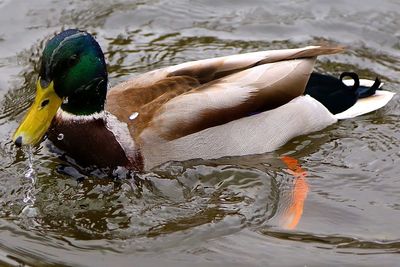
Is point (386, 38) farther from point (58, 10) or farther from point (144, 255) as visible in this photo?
point (144, 255)

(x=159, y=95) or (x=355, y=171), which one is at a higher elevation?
(x=159, y=95)

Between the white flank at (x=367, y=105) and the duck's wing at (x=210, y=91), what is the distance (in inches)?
19.8

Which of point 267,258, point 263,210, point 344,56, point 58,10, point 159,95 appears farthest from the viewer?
point 58,10

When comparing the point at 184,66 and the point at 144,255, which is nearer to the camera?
the point at 144,255

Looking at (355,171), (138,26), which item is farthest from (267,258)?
(138,26)

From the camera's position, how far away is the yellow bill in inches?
218

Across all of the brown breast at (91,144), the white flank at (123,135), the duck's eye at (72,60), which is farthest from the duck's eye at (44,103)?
the white flank at (123,135)

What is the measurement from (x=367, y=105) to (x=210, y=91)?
53.8 inches

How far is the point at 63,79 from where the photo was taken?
566 cm

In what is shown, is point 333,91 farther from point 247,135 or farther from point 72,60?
point 72,60

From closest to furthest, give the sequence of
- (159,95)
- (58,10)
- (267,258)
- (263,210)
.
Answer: (267,258), (263,210), (159,95), (58,10)

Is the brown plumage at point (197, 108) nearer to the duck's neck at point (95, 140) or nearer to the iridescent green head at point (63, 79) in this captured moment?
the duck's neck at point (95, 140)

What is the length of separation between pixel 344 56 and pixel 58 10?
2.68 meters

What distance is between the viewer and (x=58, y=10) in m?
8.46
